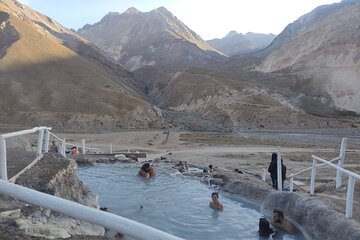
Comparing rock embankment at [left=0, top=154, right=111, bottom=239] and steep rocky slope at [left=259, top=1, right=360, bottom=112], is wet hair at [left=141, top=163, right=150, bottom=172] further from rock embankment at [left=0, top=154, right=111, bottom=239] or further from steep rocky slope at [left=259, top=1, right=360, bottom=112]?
steep rocky slope at [left=259, top=1, right=360, bottom=112]

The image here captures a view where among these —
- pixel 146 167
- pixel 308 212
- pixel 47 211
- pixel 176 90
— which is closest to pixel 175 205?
pixel 146 167

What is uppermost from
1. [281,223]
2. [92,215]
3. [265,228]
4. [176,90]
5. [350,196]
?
[176,90]

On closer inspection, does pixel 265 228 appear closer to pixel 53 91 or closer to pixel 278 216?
pixel 278 216

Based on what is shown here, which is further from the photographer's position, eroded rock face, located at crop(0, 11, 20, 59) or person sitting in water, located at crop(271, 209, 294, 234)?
eroded rock face, located at crop(0, 11, 20, 59)

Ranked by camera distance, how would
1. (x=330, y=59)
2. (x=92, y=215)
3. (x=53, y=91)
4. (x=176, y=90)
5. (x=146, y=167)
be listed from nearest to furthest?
(x=92, y=215)
(x=146, y=167)
(x=53, y=91)
(x=176, y=90)
(x=330, y=59)

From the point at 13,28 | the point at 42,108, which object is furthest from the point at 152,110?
the point at 13,28

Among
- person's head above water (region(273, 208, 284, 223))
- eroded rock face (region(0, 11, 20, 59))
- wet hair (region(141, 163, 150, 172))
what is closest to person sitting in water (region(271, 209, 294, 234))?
person's head above water (region(273, 208, 284, 223))

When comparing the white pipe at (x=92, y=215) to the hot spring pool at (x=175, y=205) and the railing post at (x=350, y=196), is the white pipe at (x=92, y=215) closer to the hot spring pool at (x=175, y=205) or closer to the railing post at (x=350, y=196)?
the railing post at (x=350, y=196)

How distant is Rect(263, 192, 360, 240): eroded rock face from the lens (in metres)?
7.82

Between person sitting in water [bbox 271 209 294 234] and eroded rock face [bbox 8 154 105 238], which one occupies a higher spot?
eroded rock face [bbox 8 154 105 238]

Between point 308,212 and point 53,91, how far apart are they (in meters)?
74.2

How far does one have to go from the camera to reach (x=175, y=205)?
14.0 metres

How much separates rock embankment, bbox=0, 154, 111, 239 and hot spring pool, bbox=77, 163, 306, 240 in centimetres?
196

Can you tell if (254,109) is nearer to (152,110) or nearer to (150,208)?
(152,110)
